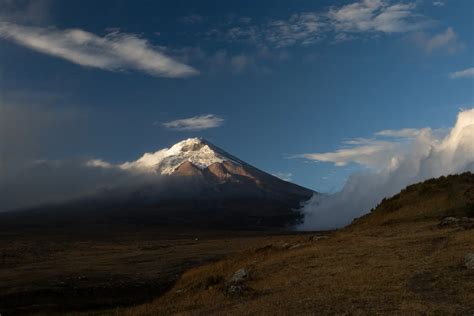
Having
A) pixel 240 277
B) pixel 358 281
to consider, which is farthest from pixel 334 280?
pixel 240 277

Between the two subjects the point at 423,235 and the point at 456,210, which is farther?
the point at 456,210

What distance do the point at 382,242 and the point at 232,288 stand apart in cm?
1222

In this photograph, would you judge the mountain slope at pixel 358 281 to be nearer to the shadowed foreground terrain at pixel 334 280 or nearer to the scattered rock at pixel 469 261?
the shadowed foreground terrain at pixel 334 280

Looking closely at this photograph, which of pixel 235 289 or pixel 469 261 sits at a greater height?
pixel 469 261

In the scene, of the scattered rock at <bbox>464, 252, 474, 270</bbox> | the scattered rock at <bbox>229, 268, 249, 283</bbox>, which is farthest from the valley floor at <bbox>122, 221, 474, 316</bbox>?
the scattered rock at <bbox>464, 252, 474, 270</bbox>

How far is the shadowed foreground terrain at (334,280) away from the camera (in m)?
19.1

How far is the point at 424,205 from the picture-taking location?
47.6m

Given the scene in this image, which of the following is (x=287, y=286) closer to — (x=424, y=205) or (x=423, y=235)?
(x=423, y=235)

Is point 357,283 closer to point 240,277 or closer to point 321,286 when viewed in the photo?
point 321,286

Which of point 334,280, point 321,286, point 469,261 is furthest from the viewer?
point 334,280

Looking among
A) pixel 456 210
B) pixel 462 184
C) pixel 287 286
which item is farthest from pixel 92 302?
pixel 462 184

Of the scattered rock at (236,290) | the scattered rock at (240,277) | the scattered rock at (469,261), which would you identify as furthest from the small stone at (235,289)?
the scattered rock at (469,261)

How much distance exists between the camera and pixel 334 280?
916 inches

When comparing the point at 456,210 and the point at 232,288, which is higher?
the point at 456,210
